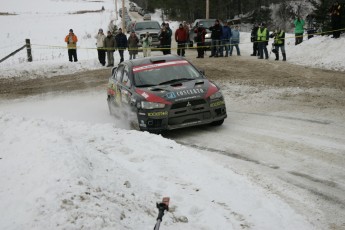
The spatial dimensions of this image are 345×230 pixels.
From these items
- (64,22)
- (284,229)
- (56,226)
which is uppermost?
(64,22)

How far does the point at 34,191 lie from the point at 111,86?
7.44 m

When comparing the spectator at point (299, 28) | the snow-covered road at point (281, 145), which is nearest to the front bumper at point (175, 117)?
the snow-covered road at point (281, 145)

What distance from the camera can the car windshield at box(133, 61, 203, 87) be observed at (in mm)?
9859

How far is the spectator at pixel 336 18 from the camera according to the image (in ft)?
62.0

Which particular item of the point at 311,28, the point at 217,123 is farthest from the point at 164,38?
the point at 217,123

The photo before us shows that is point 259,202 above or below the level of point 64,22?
below

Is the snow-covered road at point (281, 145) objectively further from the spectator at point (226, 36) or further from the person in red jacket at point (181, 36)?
the person in red jacket at point (181, 36)

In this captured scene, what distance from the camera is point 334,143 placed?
25.8 feet

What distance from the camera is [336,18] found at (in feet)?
63.3

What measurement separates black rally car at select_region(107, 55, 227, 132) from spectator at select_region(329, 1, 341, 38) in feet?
37.8

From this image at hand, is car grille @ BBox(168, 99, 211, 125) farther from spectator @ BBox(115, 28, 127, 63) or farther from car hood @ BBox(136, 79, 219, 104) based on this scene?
spectator @ BBox(115, 28, 127, 63)

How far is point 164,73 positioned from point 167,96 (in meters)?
1.21

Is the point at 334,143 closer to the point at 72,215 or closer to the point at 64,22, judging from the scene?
the point at 72,215

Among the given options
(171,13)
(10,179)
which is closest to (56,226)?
(10,179)
